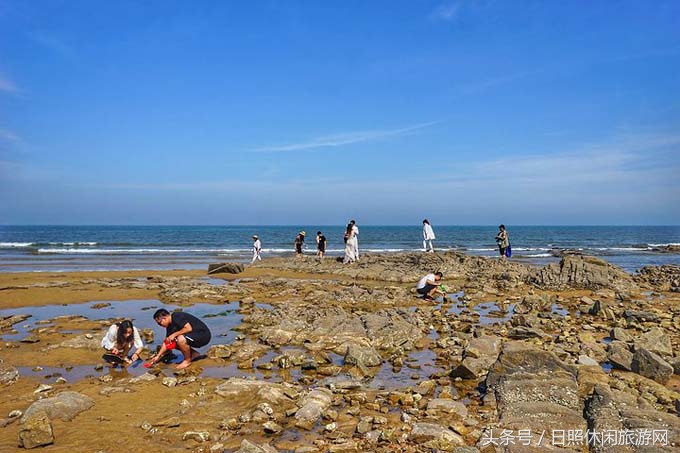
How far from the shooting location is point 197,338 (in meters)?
9.66

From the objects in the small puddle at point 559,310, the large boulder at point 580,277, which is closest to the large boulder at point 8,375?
the small puddle at point 559,310

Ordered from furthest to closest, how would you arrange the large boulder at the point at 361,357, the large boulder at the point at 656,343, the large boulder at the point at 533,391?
the large boulder at the point at 656,343, the large boulder at the point at 361,357, the large boulder at the point at 533,391

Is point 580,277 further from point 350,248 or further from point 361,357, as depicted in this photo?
point 361,357

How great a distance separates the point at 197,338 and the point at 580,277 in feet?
59.8

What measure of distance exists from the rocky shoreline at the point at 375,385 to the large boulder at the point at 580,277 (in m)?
4.63

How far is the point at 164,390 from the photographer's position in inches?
308

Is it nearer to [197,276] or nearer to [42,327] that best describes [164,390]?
[42,327]

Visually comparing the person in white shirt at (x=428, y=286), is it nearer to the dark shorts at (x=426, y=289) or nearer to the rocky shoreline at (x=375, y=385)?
the dark shorts at (x=426, y=289)

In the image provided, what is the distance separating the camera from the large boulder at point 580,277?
20281 millimetres

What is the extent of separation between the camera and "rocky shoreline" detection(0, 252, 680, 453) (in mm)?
5953

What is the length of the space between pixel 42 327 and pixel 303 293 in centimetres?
916

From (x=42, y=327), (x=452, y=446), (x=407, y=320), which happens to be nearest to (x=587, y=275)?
(x=407, y=320)

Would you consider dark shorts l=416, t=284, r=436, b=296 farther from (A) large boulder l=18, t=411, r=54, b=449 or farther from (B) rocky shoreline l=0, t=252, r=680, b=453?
(A) large boulder l=18, t=411, r=54, b=449

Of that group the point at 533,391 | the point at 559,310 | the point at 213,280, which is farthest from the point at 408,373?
the point at 213,280
